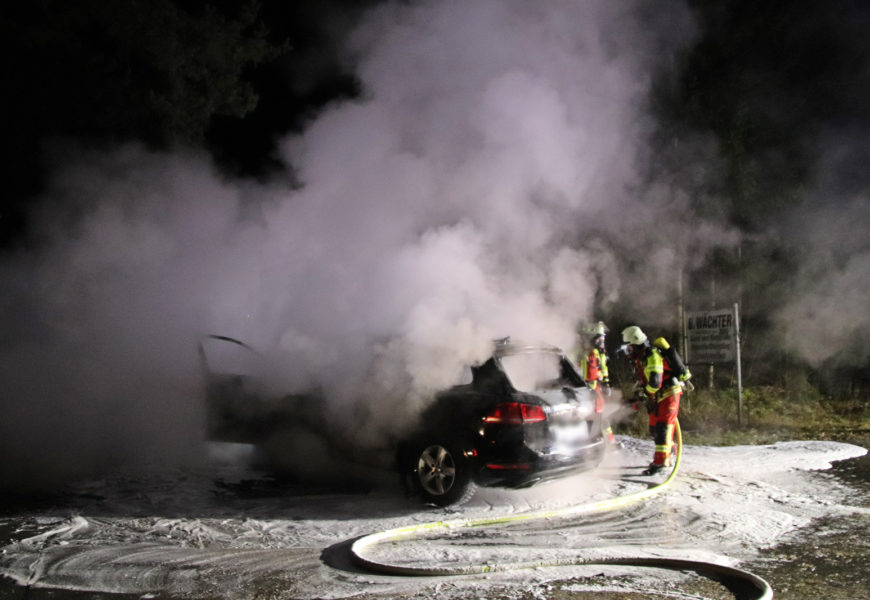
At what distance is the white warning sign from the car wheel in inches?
310

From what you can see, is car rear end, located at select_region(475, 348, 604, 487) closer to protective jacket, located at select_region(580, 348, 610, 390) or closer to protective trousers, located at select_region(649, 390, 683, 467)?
protective trousers, located at select_region(649, 390, 683, 467)

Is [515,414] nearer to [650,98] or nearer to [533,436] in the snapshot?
[533,436]

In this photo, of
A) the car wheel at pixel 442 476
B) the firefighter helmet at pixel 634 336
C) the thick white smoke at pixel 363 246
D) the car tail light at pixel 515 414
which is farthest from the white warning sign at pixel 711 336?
the car wheel at pixel 442 476

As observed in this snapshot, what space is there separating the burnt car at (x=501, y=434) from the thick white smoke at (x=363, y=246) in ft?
1.08

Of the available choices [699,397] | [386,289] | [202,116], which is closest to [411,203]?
[386,289]

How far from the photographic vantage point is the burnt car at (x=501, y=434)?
21.8 feet

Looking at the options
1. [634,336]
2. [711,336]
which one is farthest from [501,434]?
[711,336]

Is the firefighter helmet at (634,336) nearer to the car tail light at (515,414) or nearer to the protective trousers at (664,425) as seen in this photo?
the protective trousers at (664,425)

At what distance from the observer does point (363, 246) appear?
8828mm

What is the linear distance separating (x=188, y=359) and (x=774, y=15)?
39.4 ft

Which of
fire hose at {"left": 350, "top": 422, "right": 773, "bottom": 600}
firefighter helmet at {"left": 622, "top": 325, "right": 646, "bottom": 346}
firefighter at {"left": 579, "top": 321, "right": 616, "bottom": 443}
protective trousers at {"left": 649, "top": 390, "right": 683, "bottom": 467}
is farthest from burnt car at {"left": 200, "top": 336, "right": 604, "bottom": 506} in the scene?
firefighter at {"left": 579, "top": 321, "right": 616, "bottom": 443}

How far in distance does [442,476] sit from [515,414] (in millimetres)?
881

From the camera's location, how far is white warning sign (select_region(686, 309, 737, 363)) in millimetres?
13258

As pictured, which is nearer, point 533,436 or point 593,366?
point 533,436
